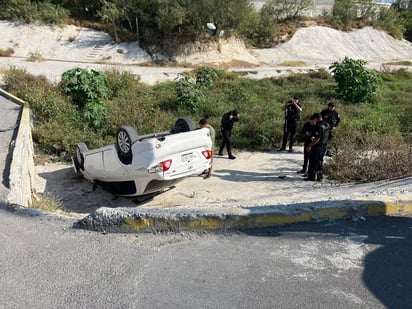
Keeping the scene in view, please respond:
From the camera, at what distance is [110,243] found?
360 cm

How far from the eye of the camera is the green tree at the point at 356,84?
15336 millimetres

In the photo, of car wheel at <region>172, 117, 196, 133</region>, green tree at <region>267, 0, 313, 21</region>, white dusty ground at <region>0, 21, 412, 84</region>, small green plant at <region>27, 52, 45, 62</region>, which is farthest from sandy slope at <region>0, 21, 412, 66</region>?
car wheel at <region>172, 117, 196, 133</region>

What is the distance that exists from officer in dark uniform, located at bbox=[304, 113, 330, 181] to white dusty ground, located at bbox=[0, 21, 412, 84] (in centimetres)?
1285

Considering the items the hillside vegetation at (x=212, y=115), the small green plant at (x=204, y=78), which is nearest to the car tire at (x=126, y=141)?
the hillside vegetation at (x=212, y=115)

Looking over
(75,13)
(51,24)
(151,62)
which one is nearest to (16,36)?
(51,24)

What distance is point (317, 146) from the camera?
24.5ft

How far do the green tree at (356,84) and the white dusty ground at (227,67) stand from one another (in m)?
7.02

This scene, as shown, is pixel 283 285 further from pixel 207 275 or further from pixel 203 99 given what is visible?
pixel 203 99

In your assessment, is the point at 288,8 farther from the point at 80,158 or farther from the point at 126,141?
the point at 126,141

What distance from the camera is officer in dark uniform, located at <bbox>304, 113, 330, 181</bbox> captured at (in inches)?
290

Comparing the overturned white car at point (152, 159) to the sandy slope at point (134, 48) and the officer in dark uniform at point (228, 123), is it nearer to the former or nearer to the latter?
the officer in dark uniform at point (228, 123)

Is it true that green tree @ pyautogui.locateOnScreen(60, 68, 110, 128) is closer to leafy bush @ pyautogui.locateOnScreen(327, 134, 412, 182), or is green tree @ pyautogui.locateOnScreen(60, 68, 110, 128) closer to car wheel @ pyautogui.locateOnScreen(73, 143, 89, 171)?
car wheel @ pyautogui.locateOnScreen(73, 143, 89, 171)

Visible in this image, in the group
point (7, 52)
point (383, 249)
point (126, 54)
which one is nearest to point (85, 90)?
point (383, 249)

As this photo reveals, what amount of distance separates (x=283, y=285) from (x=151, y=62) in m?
25.4
